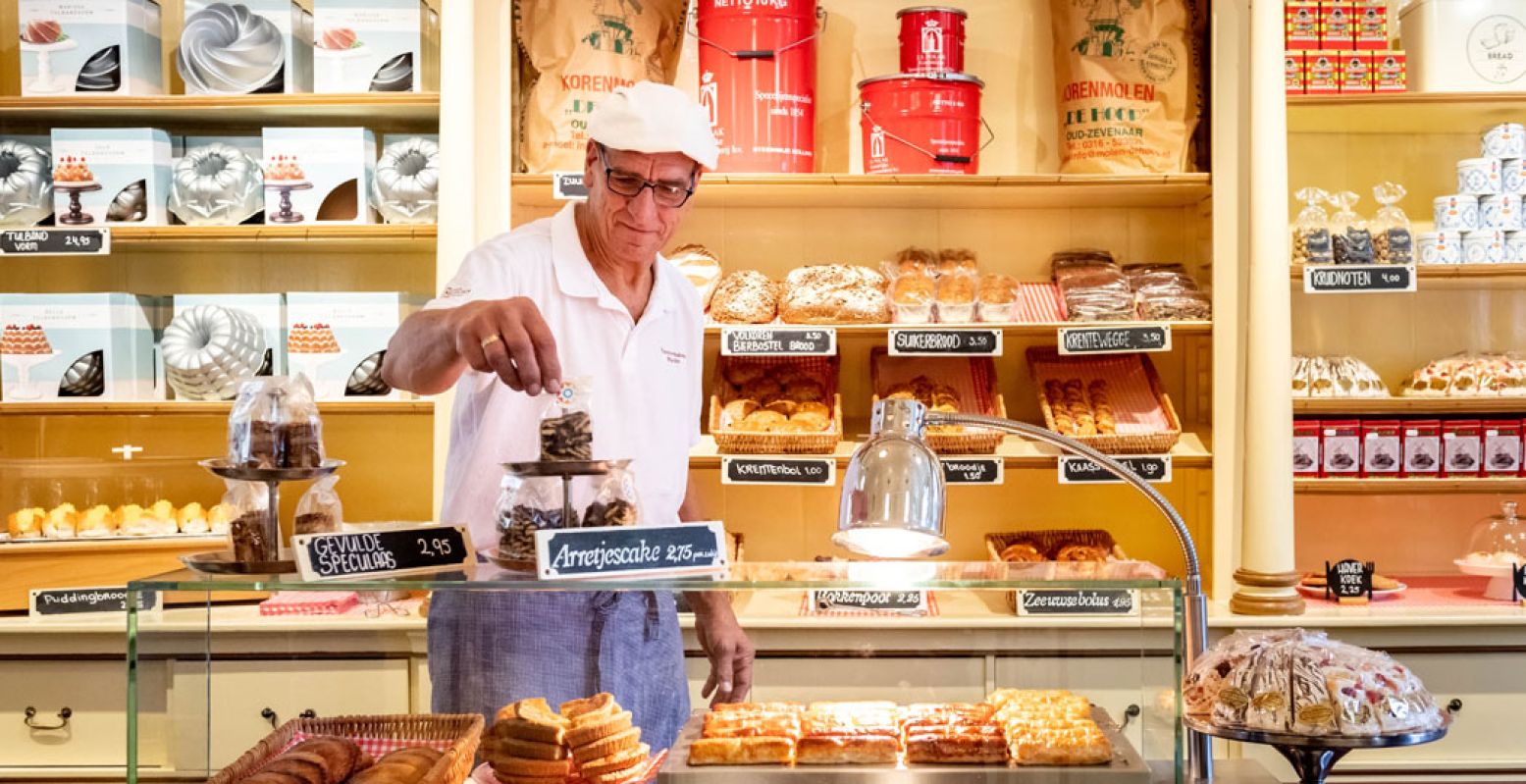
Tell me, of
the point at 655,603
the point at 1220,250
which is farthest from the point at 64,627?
the point at 1220,250

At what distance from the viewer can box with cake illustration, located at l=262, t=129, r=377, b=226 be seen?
350cm

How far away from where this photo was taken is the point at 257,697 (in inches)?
61.9

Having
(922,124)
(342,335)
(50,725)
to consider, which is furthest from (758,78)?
(50,725)

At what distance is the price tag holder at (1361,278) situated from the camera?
3.37m

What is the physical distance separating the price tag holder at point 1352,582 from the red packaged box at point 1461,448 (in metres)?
0.36

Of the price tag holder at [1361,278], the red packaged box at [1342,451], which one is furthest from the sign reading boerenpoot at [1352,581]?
the price tag holder at [1361,278]

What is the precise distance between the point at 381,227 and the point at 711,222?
0.89 meters

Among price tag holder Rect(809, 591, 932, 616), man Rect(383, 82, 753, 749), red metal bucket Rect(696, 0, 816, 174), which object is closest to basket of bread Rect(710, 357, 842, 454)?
red metal bucket Rect(696, 0, 816, 174)

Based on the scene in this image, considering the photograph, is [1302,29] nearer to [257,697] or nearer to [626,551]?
[626,551]

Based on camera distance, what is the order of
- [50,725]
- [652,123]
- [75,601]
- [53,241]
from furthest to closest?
[53,241] → [75,601] → [50,725] → [652,123]

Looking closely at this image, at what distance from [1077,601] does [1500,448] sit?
8.47ft

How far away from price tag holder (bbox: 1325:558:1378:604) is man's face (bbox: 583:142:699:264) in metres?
2.06

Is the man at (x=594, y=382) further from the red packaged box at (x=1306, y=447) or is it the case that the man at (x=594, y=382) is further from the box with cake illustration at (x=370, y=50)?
the red packaged box at (x=1306, y=447)

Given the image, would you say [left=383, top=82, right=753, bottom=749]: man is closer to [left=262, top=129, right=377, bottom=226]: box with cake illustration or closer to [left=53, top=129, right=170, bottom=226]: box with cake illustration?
[left=262, top=129, right=377, bottom=226]: box with cake illustration
